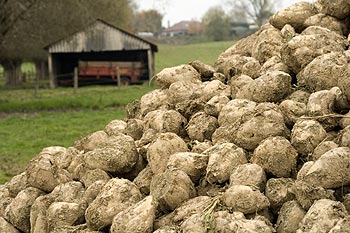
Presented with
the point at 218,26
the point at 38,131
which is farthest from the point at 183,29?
the point at 38,131

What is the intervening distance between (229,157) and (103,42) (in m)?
27.7

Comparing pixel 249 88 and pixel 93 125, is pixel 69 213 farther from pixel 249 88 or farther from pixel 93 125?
pixel 93 125

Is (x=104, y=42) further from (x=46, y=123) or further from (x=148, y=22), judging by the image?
(x=148, y=22)

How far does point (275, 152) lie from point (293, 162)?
12cm

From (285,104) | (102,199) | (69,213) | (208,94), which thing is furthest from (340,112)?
(69,213)

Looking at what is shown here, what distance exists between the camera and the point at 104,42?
1212 inches

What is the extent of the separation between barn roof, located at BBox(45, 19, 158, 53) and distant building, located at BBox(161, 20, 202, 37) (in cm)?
5446

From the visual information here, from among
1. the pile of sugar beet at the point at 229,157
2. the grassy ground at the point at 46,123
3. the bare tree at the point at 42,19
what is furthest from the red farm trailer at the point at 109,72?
the pile of sugar beet at the point at 229,157

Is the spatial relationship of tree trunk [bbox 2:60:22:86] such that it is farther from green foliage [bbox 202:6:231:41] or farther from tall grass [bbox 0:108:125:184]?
green foliage [bbox 202:6:231:41]

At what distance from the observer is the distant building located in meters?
91.1

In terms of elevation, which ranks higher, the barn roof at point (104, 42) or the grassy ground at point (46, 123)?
the barn roof at point (104, 42)

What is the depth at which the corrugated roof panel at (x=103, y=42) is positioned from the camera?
30438 millimetres

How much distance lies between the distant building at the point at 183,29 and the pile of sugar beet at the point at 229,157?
80.4m

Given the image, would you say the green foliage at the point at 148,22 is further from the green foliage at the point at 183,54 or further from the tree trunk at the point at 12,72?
the tree trunk at the point at 12,72
